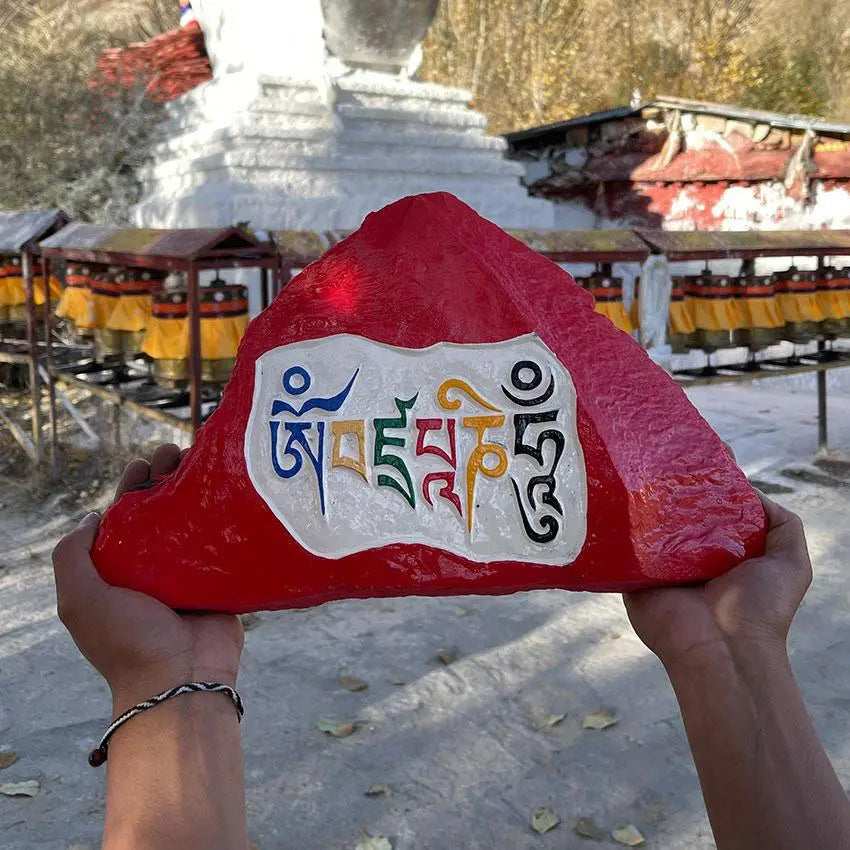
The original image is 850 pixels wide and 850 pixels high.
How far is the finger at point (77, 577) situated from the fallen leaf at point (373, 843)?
51.3 inches

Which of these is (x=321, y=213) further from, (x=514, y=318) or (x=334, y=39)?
(x=514, y=318)

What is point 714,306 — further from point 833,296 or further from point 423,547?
point 423,547

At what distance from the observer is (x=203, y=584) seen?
1148 mm

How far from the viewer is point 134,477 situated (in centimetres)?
128

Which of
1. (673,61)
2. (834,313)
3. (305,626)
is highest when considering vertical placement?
(673,61)

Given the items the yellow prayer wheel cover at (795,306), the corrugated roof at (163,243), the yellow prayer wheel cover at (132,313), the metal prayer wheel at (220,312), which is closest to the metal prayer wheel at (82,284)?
the corrugated roof at (163,243)

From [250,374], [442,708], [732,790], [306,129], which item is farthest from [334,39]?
[732,790]

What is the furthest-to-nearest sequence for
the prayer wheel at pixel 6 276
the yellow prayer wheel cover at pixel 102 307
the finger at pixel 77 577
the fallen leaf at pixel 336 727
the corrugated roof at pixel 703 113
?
the corrugated roof at pixel 703 113, the prayer wheel at pixel 6 276, the yellow prayer wheel cover at pixel 102 307, the fallen leaf at pixel 336 727, the finger at pixel 77 577

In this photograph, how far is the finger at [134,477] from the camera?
1.25m

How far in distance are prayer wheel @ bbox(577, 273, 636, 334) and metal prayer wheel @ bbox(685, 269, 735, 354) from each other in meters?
0.40

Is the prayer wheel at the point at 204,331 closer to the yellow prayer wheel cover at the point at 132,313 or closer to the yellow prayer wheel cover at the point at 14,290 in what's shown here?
the yellow prayer wheel cover at the point at 132,313

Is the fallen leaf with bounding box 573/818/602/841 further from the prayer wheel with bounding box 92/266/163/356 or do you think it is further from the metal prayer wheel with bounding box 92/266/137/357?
the metal prayer wheel with bounding box 92/266/137/357

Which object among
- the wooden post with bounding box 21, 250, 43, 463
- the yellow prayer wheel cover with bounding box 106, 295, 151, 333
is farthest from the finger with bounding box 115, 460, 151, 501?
the wooden post with bounding box 21, 250, 43, 463

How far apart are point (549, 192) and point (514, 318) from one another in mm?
9778
